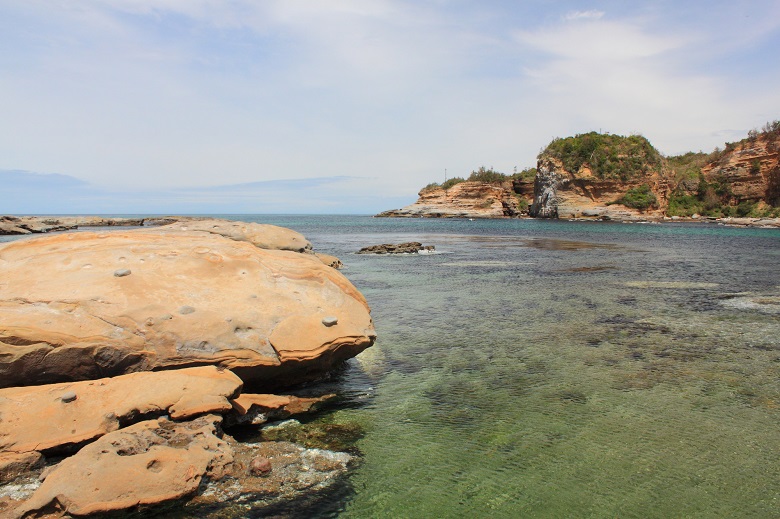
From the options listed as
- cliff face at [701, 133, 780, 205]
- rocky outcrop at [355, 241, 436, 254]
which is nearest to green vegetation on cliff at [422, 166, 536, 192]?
cliff face at [701, 133, 780, 205]

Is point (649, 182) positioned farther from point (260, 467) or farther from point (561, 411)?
point (260, 467)

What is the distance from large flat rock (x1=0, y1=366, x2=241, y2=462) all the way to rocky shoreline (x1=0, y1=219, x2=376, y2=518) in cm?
1

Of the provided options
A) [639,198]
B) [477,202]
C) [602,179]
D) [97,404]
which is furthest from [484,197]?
[97,404]

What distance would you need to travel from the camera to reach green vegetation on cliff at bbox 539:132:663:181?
276 ft

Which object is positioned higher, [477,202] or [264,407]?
[477,202]

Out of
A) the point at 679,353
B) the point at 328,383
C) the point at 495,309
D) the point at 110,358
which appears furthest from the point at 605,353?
the point at 110,358

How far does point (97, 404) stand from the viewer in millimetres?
5297

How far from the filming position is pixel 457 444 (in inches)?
233

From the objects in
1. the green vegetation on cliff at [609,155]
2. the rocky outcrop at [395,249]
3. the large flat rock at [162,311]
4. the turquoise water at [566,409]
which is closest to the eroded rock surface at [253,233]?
the turquoise water at [566,409]

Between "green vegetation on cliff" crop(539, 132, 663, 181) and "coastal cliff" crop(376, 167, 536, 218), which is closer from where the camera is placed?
"green vegetation on cliff" crop(539, 132, 663, 181)

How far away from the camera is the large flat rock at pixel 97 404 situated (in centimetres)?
491

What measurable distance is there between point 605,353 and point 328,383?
17.3 feet

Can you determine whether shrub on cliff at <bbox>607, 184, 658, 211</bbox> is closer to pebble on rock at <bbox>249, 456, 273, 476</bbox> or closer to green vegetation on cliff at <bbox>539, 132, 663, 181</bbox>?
green vegetation on cliff at <bbox>539, 132, 663, 181</bbox>

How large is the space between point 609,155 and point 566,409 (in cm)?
8943
